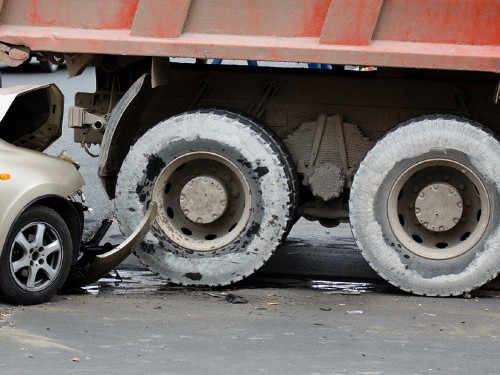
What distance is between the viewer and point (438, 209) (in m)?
9.20

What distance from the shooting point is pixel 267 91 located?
9.78 meters

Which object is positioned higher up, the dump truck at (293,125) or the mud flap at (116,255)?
the dump truck at (293,125)

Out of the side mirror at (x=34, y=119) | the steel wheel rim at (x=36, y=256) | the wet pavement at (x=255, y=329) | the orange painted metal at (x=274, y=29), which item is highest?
the orange painted metal at (x=274, y=29)

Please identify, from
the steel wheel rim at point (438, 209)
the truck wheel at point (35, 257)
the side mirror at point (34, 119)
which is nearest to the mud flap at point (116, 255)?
the truck wheel at point (35, 257)

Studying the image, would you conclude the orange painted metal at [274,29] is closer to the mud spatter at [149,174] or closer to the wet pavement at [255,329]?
the mud spatter at [149,174]

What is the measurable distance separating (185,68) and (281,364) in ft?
11.0

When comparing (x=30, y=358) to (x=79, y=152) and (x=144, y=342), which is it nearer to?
(x=144, y=342)

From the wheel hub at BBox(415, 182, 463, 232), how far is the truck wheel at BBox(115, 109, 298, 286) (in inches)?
34.9

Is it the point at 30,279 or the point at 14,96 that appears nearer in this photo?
the point at 30,279

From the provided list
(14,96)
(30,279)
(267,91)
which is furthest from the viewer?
(267,91)

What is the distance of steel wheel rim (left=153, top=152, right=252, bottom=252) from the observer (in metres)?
9.38

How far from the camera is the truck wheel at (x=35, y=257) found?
843 cm

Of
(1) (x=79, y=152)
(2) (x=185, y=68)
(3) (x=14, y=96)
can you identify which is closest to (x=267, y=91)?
(2) (x=185, y=68)

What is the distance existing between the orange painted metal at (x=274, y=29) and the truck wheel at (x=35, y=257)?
4.33 ft
